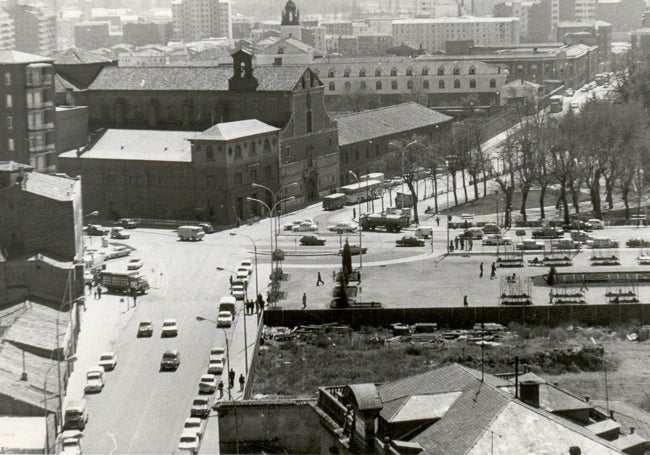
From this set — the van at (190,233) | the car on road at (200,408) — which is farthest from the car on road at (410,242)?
the car on road at (200,408)

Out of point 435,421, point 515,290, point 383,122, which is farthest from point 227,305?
point 383,122

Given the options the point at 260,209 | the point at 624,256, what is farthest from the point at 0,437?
the point at 260,209

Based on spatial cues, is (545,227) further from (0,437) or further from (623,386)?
(0,437)

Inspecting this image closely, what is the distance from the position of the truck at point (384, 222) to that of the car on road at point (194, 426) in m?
40.3

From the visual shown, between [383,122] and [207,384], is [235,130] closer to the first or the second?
[383,122]

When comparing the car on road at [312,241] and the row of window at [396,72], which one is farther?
the row of window at [396,72]

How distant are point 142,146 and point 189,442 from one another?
5241cm

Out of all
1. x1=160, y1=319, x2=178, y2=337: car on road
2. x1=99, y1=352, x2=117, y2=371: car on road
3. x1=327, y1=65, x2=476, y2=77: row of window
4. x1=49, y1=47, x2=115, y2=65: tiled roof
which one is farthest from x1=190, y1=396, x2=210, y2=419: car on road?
x1=327, y1=65, x2=476, y2=77: row of window

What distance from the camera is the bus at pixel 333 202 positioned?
9338cm

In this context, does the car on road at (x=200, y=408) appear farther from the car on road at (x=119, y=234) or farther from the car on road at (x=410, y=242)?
the car on road at (x=119, y=234)

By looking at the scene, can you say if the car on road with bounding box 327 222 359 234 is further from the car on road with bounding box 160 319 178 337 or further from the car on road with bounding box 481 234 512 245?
the car on road with bounding box 160 319 178 337

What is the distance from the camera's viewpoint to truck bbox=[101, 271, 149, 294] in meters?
68.2

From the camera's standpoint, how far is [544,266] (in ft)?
242

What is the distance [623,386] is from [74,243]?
26.3m
